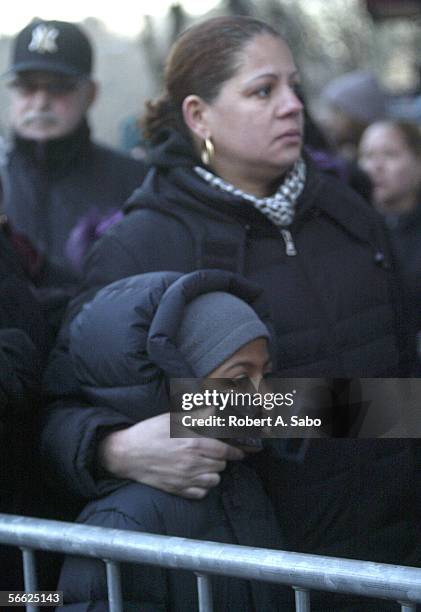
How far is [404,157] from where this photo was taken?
198 inches

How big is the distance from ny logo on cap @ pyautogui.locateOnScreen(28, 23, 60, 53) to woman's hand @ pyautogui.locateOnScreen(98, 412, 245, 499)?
2197 millimetres

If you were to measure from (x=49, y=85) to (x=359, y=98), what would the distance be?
99.2 inches

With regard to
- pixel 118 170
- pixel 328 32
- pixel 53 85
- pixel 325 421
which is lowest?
pixel 325 421

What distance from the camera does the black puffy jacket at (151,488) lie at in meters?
1.87

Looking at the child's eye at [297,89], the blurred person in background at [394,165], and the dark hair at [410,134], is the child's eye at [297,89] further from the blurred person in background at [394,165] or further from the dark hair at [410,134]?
the dark hair at [410,134]

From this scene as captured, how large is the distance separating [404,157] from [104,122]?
22.6 ft

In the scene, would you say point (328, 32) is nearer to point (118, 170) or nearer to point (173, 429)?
point (118, 170)

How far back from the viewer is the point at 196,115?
8.28 feet

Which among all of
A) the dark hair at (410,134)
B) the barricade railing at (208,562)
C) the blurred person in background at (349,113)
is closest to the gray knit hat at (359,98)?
the blurred person in background at (349,113)

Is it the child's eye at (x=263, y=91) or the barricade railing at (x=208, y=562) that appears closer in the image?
the barricade railing at (x=208, y=562)

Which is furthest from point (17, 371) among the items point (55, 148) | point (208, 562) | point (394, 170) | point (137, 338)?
point (394, 170)

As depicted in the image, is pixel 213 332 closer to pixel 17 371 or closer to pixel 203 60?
pixel 17 371

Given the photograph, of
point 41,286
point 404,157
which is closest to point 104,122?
point 404,157

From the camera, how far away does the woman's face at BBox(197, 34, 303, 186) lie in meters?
2.43
